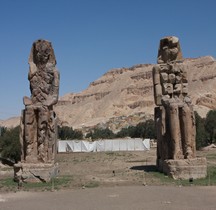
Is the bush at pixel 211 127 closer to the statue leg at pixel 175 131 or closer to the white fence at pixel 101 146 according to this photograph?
the white fence at pixel 101 146

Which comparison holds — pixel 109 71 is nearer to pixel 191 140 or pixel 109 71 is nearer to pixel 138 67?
pixel 138 67

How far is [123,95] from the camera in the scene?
142 meters

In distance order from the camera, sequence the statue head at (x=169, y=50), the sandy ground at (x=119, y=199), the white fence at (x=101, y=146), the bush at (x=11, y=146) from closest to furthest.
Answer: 1. the sandy ground at (x=119, y=199)
2. the statue head at (x=169, y=50)
3. the bush at (x=11, y=146)
4. the white fence at (x=101, y=146)

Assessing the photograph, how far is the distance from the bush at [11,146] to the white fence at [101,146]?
400 inches

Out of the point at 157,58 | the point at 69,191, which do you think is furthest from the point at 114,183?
the point at 157,58

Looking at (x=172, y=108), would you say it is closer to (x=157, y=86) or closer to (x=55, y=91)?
(x=157, y=86)

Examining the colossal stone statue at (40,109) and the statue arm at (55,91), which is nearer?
the colossal stone statue at (40,109)

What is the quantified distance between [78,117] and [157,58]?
126 metres

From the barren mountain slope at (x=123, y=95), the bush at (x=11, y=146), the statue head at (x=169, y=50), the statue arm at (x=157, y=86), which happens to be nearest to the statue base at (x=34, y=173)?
the statue arm at (x=157, y=86)

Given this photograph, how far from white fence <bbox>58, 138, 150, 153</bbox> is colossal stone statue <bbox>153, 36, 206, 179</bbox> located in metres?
20.8

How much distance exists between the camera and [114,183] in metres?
10.2

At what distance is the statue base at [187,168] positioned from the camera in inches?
424

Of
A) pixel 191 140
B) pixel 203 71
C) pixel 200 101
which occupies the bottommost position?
pixel 191 140

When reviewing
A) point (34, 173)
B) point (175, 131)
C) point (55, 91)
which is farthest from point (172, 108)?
point (34, 173)
